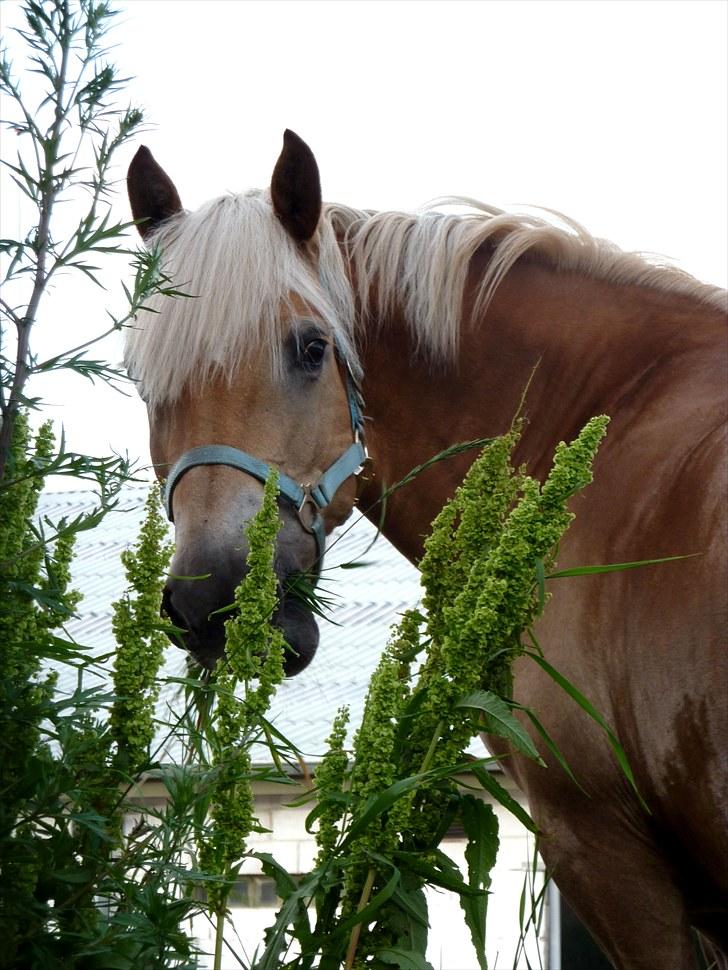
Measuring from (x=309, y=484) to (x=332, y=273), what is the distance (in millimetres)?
554

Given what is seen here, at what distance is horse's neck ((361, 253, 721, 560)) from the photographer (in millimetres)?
2502

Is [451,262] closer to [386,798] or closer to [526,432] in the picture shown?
[526,432]

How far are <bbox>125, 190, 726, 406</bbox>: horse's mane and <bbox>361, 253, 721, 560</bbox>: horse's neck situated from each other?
0.04 metres

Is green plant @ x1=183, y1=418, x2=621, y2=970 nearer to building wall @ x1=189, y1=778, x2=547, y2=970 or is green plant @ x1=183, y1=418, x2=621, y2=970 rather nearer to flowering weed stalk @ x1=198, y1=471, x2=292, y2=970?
flowering weed stalk @ x1=198, y1=471, x2=292, y2=970

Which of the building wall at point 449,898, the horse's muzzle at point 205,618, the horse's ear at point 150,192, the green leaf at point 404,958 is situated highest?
the horse's ear at point 150,192

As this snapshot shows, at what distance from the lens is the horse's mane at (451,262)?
257cm

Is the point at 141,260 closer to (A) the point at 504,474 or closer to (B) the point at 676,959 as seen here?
(A) the point at 504,474

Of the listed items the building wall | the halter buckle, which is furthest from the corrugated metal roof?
the halter buckle

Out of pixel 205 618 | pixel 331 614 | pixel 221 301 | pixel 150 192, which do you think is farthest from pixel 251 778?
pixel 331 614

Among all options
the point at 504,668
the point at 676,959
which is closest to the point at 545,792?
the point at 676,959

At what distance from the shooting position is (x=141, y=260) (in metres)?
1.13

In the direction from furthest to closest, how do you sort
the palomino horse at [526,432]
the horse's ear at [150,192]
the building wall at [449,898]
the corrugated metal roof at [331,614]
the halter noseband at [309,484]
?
the corrugated metal roof at [331,614] < the building wall at [449,898] < the horse's ear at [150,192] < the halter noseband at [309,484] < the palomino horse at [526,432]

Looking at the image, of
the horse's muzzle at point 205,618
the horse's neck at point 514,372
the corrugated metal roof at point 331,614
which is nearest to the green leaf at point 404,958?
the horse's muzzle at point 205,618

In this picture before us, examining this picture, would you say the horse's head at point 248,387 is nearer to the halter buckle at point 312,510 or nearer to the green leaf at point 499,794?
the halter buckle at point 312,510
